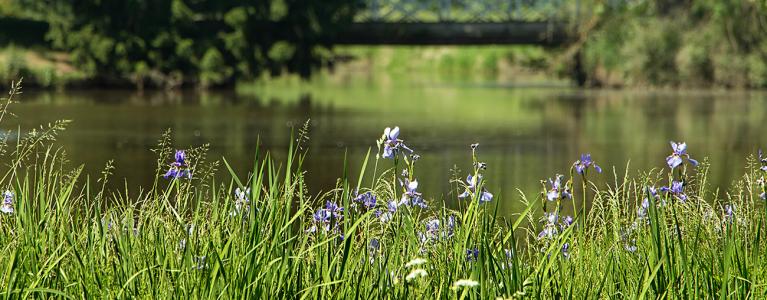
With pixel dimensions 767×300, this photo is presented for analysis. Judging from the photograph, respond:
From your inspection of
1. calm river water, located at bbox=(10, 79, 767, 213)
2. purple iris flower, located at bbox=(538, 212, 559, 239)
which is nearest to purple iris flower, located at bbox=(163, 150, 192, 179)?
purple iris flower, located at bbox=(538, 212, 559, 239)

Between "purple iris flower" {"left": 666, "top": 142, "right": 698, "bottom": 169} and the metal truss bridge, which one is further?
the metal truss bridge

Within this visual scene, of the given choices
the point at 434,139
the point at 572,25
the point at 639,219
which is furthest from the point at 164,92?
the point at 639,219

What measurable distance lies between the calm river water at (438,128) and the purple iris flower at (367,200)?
17.0 feet

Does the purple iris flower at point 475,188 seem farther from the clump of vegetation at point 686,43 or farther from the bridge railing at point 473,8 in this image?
the bridge railing at point 473,8

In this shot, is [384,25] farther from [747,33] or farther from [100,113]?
[100,113]

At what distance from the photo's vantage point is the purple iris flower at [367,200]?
Result: 5469mm

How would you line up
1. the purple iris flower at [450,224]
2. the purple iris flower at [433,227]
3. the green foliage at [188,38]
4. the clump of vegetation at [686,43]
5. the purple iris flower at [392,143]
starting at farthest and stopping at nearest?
the green foliage at [188,38] < the clump of vegetation at [686,43] < the purple iris flower at [433,227] < the purple iris flower at [450,224] < the purple iris flower at [392,143]

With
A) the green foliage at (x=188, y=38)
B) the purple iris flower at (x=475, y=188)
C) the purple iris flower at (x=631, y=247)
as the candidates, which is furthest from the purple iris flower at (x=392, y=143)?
the green foliage at (x=188, y=38)

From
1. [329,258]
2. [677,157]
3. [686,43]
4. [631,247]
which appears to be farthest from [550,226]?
[686,43]

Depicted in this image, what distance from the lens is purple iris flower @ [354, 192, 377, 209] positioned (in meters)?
5.47

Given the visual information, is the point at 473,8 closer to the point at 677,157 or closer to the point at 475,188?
the point at 677,157

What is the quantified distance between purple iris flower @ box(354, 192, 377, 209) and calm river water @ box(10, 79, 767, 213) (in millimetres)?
5170

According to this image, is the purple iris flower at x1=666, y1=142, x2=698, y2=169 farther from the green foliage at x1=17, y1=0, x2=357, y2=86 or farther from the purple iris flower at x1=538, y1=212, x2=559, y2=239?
the green foliage at x1=17, y1=0, x2=357, y2=86

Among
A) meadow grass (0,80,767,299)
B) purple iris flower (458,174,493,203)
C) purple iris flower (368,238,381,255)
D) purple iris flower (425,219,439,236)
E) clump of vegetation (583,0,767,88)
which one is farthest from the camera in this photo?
clump of vegetation (583,0,767,88)
